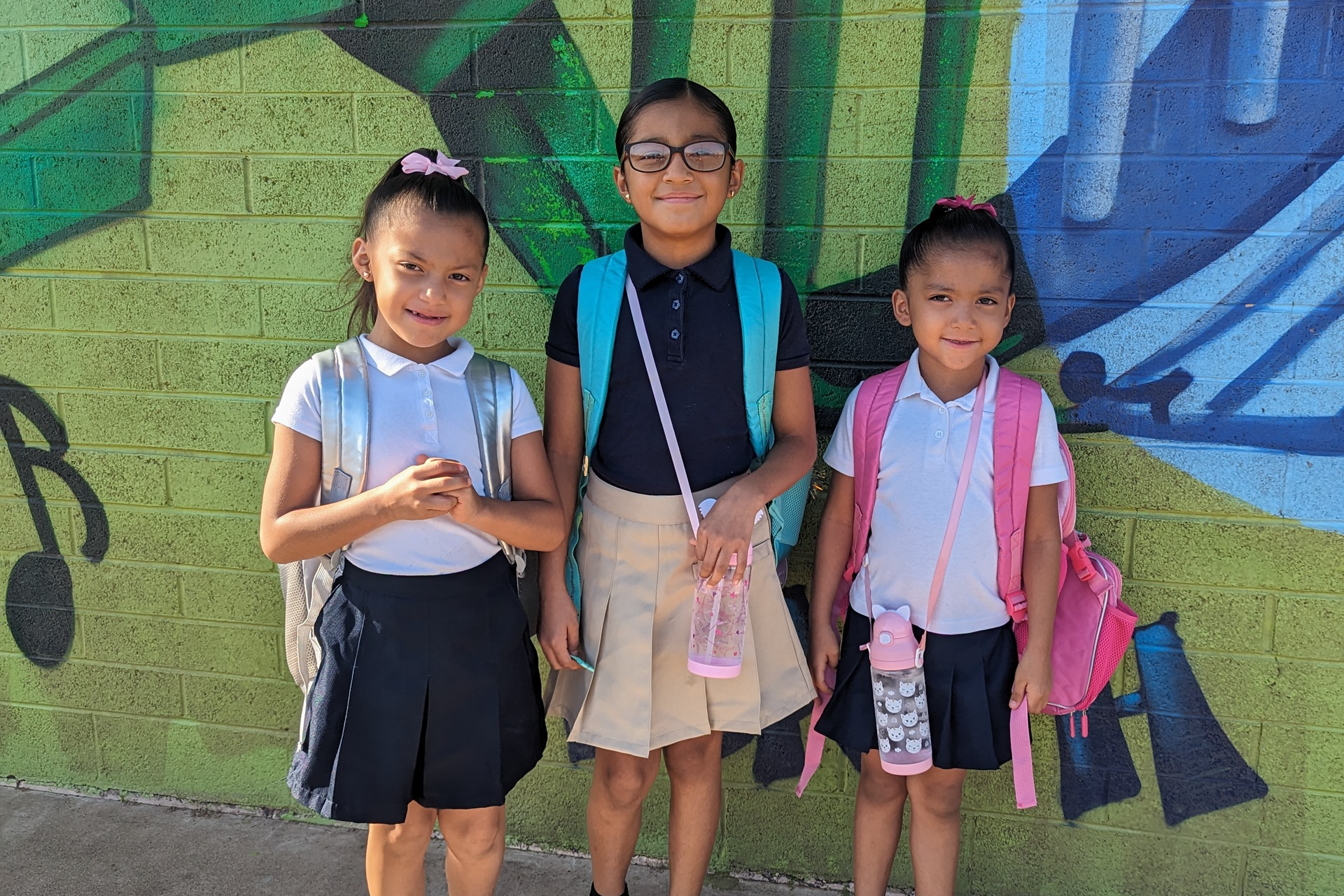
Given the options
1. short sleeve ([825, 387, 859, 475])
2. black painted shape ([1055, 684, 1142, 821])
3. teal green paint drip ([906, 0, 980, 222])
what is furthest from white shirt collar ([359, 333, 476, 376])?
black painted shape ([1055, 684, 1142, 821])

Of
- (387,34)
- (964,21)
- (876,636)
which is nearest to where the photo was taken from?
(876,636)

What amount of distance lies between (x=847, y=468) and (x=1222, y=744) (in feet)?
4.20

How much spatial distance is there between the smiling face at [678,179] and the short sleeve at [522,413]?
0.47 meters

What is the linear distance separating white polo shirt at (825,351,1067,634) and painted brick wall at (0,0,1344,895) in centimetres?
45

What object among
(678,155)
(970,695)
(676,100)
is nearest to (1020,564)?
(970,695)

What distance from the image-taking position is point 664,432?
7.74 feet

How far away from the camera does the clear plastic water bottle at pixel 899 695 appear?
2.32 meters

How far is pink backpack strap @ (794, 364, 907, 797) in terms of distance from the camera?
7.96 ft

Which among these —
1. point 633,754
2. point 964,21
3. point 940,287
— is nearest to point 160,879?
point 633,754

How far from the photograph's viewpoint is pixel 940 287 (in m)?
2.36

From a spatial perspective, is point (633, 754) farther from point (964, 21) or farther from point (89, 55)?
point (89, 55)

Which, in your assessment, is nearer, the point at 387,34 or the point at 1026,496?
the point at 1026,496

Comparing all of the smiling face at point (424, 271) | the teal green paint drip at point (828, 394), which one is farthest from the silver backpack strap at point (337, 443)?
the teal green paint drip at point (828, 394)

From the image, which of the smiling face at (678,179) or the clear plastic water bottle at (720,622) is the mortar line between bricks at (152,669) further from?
the smiling face at (678,179)
